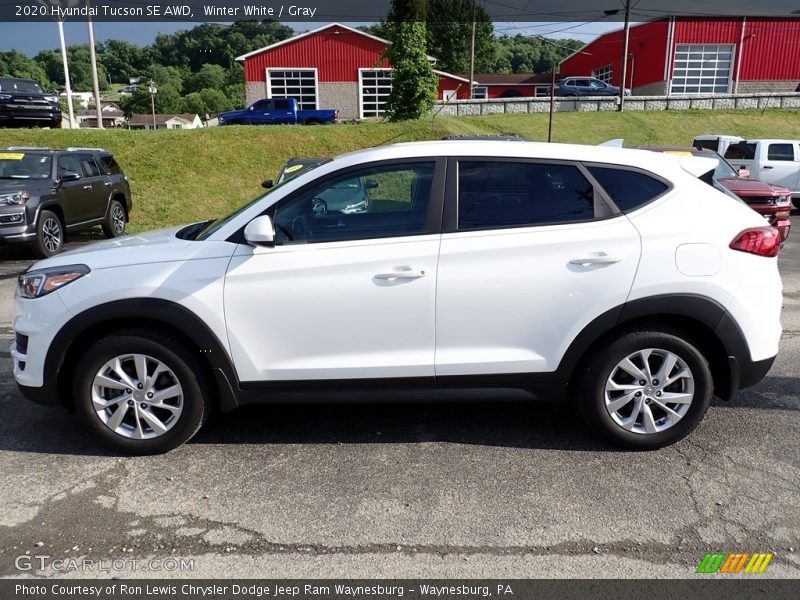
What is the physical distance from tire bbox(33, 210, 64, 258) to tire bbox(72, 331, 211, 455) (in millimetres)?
7798

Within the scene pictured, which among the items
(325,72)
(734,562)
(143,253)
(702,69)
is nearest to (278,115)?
(325,72)

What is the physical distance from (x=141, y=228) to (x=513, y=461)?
42.6 ft

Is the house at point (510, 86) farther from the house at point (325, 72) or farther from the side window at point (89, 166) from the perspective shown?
the side window at point (89, 166)

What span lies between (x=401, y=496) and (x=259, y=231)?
62.8 inches

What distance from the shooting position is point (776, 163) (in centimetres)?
1593

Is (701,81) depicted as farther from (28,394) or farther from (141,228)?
(28,394)

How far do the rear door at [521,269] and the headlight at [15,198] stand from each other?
29.3 ft

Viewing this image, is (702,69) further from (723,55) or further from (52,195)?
(52,195)

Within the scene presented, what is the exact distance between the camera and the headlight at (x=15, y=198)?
32.3 feet

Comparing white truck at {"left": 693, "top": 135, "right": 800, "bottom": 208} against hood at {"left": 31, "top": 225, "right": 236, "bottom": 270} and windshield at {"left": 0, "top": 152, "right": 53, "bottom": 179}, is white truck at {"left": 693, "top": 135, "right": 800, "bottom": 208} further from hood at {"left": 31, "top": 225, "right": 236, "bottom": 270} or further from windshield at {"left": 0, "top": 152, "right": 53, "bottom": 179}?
hood at {"left": 31, "top": 225, "right": 236, "bottom": 270}

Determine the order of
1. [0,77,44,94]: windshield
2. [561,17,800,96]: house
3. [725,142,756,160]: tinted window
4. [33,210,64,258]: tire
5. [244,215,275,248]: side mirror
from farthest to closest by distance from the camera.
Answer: [561,17,800,96]: house → [0,77,44,94]: windshield → [725,142,756,160]: tinted window → [33,210,64,258]: tire → [244,215,275,248]: side mirror

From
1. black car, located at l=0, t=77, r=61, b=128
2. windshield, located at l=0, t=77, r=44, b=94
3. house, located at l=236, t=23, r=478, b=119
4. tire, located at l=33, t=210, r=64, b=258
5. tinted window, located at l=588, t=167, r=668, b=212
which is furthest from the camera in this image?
house, located at l=236, t=23, r=478, b=119

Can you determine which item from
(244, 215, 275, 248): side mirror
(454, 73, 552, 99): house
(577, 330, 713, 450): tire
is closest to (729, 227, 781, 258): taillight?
(577, 330, 713, 450): tire

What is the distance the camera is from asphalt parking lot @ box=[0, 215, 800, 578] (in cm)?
279
